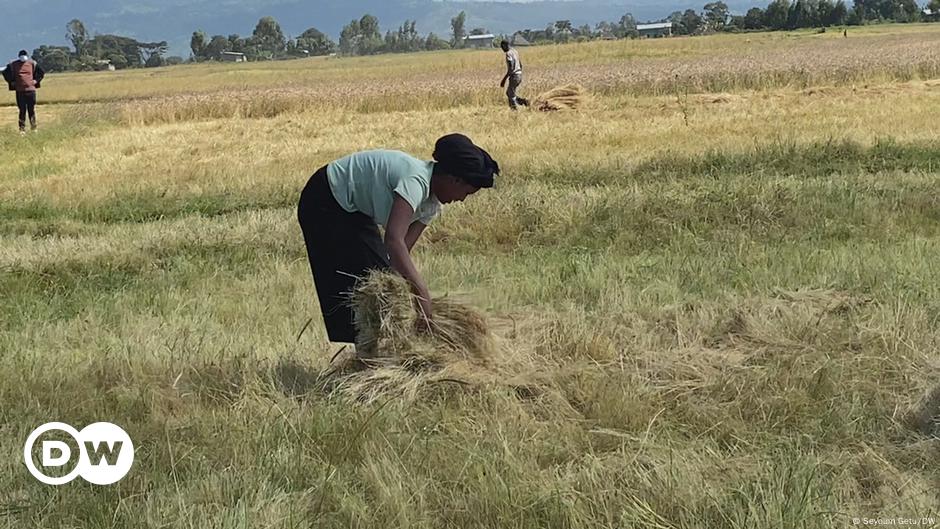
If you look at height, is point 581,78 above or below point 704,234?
above

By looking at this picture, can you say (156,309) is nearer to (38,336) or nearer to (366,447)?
(38,336)

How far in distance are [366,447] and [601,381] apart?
117 cm

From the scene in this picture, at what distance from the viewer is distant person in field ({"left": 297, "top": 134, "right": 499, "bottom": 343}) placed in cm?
375

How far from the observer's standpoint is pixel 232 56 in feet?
443

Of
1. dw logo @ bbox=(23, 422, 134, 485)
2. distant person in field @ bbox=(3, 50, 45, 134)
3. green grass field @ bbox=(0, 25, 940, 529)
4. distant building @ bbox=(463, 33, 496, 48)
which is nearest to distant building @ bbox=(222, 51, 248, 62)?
distant building @ bbox=(463, 33, 496, 48)

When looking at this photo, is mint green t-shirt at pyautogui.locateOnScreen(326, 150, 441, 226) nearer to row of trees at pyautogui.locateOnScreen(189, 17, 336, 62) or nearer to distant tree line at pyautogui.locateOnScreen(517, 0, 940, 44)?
distant tree line at pyautogui.locateOnScreen(517, 0, 940, 44)

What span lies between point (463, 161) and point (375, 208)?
48 cm

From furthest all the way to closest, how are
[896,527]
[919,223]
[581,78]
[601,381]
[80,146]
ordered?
[581,78] → [80,146] → [919,223] → [601,381] → [896,527]

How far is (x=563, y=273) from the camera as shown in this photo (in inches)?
244

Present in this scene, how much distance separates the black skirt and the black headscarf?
51 cm

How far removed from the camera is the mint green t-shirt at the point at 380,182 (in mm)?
3791

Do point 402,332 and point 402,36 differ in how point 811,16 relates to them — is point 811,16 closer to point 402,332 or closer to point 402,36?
point 402,36

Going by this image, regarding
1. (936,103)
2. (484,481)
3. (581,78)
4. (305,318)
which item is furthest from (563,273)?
(581,78)

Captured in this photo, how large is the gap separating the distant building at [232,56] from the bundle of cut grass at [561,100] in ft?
386
